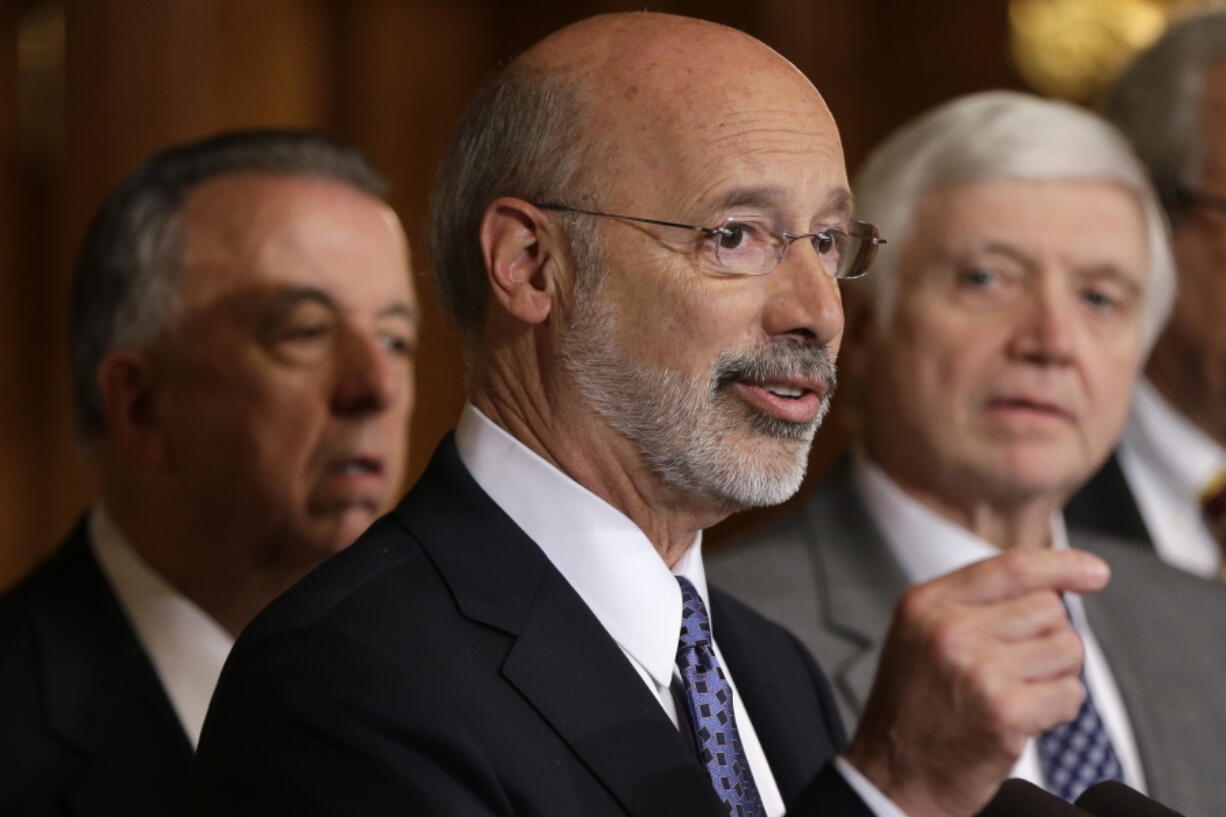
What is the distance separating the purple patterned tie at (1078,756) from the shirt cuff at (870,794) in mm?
1311

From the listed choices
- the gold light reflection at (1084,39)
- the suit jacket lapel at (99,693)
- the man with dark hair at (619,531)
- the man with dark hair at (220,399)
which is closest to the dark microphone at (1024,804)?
the man with dark hair at (619,531)

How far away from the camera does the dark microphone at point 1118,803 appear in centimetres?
178

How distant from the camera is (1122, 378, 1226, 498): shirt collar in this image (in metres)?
4.11

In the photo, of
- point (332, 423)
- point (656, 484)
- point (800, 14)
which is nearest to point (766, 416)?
point (656, 484)

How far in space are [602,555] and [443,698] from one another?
0.29 metres

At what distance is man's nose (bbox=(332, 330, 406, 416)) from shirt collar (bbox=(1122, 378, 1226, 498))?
182cm

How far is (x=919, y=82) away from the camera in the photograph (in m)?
6.14

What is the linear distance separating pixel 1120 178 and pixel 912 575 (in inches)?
31.5

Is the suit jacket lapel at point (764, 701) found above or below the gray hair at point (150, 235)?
above

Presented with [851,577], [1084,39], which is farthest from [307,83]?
[851,577]

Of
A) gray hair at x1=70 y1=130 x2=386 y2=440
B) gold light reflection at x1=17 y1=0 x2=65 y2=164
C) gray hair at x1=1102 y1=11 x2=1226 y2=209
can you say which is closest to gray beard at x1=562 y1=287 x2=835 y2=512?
gray hair at x1=70 y1=130 x2=386 y2=440

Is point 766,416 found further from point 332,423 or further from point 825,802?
point 332,423

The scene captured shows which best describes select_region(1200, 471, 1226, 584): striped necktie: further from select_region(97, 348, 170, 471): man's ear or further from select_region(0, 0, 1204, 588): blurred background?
select_region(97, 348, 170, 471): man's ear

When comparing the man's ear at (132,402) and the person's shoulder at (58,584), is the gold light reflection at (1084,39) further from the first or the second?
the person's shoulder at (58,584)
